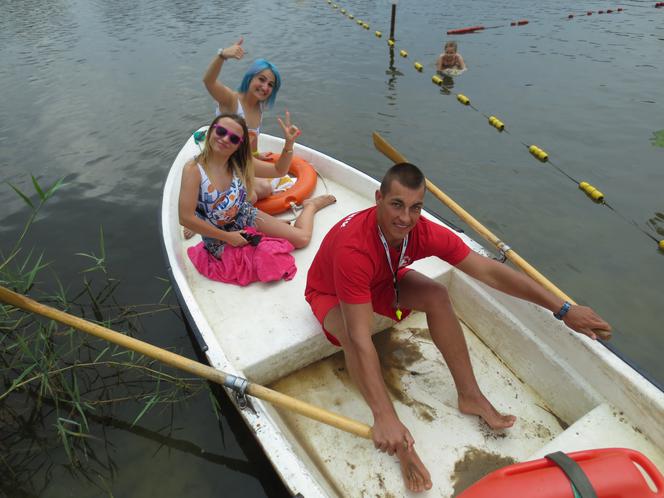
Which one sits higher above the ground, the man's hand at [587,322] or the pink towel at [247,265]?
the man's hand at [587,322]

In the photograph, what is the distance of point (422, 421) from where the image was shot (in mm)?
2818

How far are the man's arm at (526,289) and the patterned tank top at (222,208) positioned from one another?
6.27 feet

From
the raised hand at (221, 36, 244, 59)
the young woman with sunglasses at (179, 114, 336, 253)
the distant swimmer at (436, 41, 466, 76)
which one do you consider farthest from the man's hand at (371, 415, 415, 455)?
the distant swimmer at (436, 41, 466, 76)

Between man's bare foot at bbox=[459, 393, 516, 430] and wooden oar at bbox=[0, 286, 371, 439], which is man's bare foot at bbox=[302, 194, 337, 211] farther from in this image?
man's bare foot at bbox=[459, 393, 516, 430]

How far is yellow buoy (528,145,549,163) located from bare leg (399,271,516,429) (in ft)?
17.0

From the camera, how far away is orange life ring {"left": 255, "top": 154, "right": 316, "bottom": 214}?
4.53 metres

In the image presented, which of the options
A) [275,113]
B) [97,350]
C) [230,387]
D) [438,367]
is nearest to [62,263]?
[97,350]

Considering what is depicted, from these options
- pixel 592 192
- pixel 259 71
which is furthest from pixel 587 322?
pixel 592 192

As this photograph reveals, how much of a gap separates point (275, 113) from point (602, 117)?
21.9 feet

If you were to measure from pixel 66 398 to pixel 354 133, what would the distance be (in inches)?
257

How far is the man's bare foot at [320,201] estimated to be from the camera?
4.56m

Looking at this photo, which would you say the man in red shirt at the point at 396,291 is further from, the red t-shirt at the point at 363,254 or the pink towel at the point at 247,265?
the pink towel at the point at 247,265

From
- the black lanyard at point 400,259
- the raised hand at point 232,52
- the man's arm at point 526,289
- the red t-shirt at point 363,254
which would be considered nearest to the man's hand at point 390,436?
the red t-shirt at point 363,254

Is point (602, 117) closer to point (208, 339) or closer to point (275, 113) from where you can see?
point (275, 113)
